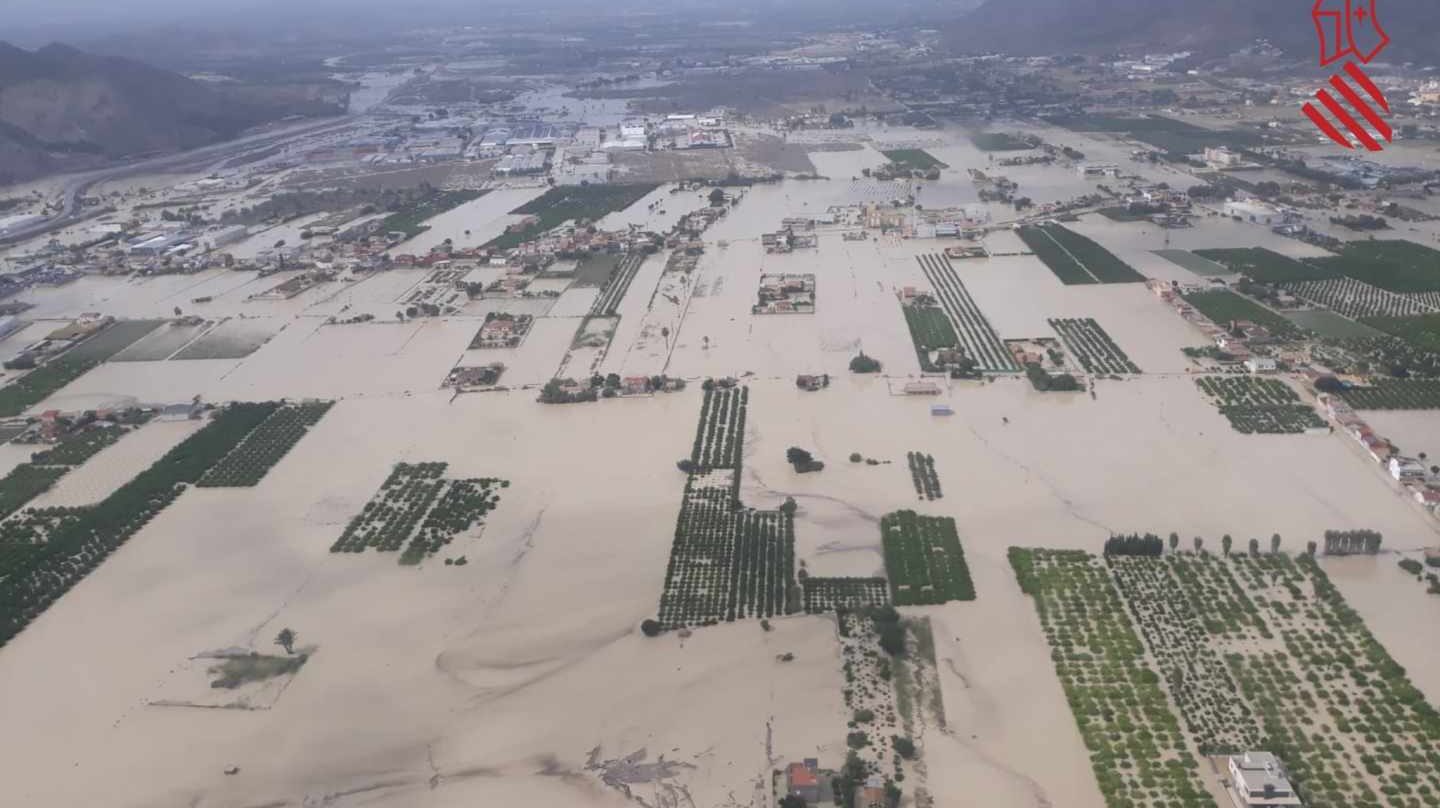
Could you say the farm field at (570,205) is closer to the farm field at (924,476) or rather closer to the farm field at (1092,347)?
the farm field at (1092,347)

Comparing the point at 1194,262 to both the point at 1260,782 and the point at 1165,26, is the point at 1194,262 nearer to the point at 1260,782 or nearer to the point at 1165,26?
the point at 1260,782

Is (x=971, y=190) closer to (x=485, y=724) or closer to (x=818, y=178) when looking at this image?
(x=818, y=178)

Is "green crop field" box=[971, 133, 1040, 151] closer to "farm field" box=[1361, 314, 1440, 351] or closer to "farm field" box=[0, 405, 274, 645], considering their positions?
"farm field" box=[1361, 314, 1440, 351]

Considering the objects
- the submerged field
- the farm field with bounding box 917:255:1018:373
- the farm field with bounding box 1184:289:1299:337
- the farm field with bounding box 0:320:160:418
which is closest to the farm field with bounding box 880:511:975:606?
the submerged field

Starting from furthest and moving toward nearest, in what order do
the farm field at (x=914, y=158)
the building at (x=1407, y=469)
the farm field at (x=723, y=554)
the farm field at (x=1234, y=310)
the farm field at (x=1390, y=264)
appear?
the farm field at (x=914, y=158)
the farm field at (x=1390, y=264)
the farm field at (x=1234, y=310)
the building at (x=1407, y=469)
the farm field at (x=723, y=554)

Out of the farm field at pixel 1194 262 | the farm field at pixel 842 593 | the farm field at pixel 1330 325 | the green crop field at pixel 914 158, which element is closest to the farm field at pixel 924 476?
the farm field at pixel 842 593
